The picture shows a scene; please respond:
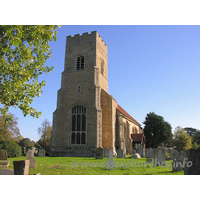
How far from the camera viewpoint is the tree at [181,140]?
1294 inches

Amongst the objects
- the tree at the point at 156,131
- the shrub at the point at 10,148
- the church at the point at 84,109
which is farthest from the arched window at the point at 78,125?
the tree at the point at 156,131

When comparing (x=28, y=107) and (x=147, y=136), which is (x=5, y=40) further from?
(x=147, y=136)

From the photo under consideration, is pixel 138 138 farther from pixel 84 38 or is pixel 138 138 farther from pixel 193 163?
pixel 193 163

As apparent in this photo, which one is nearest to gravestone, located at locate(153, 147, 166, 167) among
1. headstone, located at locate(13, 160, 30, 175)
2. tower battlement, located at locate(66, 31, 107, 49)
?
headstone, located at locate(13, 160, 30, 175)

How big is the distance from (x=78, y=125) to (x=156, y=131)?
66.9ft

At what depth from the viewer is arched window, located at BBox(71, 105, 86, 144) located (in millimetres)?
20234

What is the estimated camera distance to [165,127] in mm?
34812

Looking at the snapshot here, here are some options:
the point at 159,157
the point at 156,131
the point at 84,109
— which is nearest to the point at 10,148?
the point at 84,109

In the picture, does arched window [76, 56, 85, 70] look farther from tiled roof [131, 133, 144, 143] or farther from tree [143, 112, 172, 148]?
tree [143, 112, 172, 148]

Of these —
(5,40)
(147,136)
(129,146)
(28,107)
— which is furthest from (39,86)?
(147,136)

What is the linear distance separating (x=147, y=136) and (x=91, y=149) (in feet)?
63.6

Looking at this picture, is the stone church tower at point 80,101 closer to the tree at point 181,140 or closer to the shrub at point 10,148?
the shrub at point 10,148

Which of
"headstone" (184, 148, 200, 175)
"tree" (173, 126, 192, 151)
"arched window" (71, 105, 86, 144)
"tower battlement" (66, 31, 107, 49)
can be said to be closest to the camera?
"headstone" (184, 148, 200, 175)

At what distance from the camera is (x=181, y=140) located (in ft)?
110
